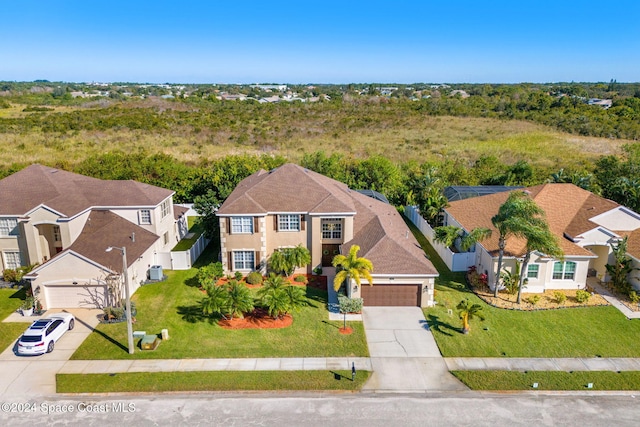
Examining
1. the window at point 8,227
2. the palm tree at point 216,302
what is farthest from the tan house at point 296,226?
the window at point 8,227

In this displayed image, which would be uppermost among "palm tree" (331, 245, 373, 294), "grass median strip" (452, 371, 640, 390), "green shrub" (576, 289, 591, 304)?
"palm tree" (331, 245, 373, 294)

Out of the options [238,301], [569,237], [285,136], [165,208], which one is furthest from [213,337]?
[285,136]

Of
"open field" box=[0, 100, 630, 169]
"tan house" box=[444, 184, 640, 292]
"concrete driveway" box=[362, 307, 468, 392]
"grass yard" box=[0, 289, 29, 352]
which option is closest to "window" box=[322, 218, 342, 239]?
"concrete driveway" box=[362, 307, 468, 392]

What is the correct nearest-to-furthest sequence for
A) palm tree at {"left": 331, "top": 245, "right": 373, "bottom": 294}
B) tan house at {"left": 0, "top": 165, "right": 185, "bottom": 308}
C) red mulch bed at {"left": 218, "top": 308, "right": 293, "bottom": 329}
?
red mulch bed at {"left": 218, "top": 308, "right": 293, "bottom": 329}
palm tree at {"left": 331, "top": 245, "right": 373, "bottom": 294}
tan house at {"left": 0, "top": 165, "right": 185, "bottom": 308}

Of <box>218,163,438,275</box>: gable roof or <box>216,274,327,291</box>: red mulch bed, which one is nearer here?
<box>218,163,438,275</box>: gable roof

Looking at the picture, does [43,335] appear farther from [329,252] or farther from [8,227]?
[329,252]

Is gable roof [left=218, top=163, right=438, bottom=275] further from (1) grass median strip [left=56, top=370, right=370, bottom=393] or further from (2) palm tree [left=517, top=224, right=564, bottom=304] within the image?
(1) grass median strip [left=56, top=370, right=370, bottom=393]
